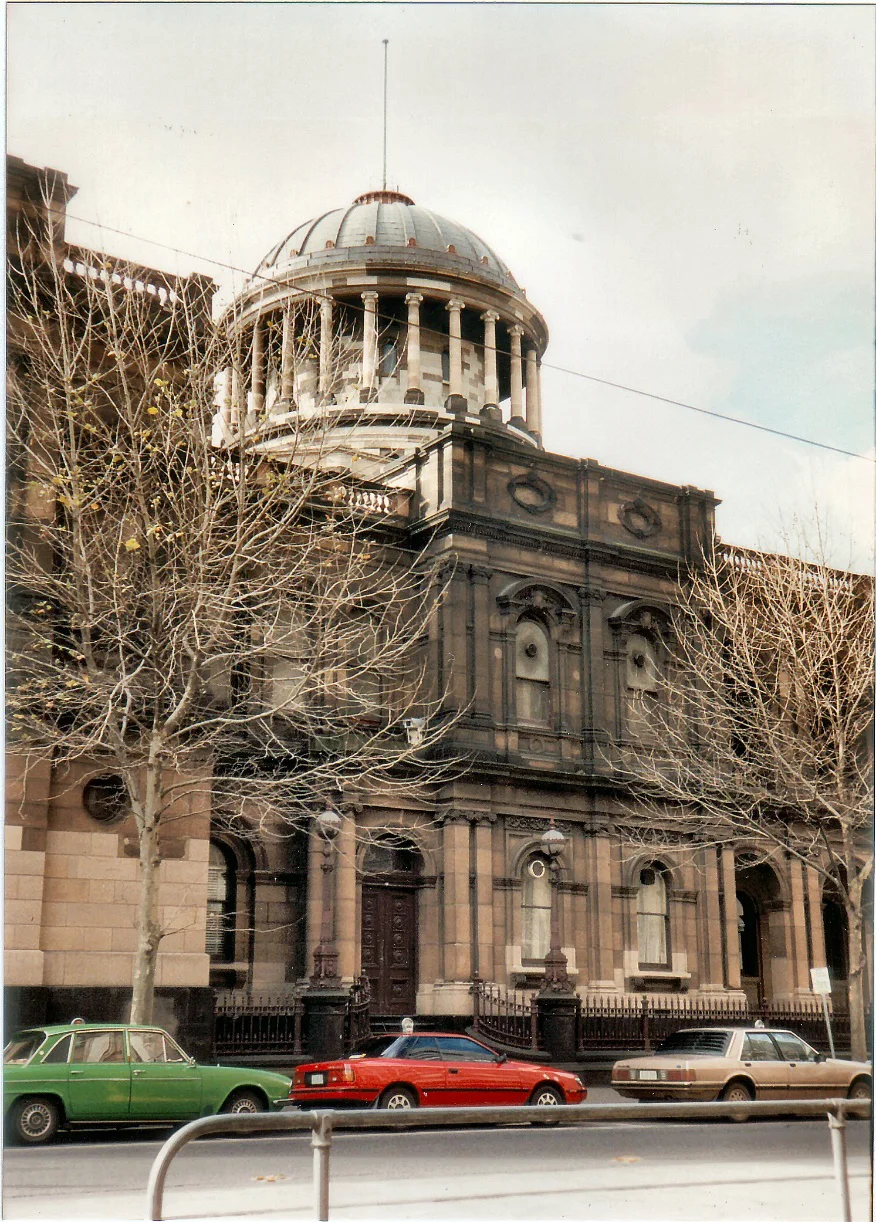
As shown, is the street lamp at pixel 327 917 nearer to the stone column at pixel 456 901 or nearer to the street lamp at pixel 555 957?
the stone column at pixel 456 901

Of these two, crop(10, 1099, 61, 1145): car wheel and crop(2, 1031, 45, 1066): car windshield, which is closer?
crop(10, 1099, 61, 1145): car wheel

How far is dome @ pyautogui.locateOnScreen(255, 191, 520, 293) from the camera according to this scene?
24.4m

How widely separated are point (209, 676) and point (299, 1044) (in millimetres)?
7428

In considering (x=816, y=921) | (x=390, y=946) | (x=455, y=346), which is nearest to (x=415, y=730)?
(x=390, y=946)

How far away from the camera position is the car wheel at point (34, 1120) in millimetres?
15461

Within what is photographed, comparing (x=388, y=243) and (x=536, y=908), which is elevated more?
(x=388, y=243)

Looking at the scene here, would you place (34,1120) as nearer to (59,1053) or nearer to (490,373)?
(59,1053)

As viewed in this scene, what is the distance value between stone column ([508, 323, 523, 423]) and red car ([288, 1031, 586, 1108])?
2247 centimetres

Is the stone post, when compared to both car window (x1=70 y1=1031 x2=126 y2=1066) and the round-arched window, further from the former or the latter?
car window (x1=70 y1=1031 x2=126 y2=1066)

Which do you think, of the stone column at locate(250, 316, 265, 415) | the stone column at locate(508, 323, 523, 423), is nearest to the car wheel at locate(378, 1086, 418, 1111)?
the stone column at locate(250, 316, 265, 415)

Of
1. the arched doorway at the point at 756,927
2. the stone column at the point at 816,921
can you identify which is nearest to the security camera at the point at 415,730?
the arched doorway at the point at 756,927

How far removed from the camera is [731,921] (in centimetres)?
3244

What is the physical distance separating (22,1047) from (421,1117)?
9.46 metres

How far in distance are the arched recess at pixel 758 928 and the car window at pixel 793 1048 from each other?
443 inches
